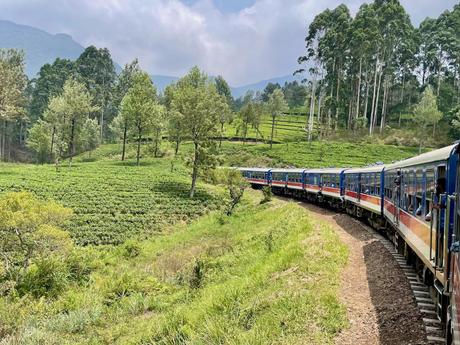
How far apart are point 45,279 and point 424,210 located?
631 inches

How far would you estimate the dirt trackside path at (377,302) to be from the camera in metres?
7.75

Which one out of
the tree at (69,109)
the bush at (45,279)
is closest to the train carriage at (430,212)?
the bush at (45,279)

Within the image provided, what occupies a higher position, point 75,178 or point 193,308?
point 75,178

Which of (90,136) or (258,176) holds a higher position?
(90,136)

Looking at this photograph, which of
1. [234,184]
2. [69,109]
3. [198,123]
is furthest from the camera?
[69,109]

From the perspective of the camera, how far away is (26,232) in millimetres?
20312

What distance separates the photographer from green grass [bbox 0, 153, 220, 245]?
29.8m

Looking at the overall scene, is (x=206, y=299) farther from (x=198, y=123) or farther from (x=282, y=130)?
(x=282, y=130)

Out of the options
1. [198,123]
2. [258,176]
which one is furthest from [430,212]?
[258,176]

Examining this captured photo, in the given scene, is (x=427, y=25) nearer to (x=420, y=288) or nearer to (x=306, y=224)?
(x=306, y=224)

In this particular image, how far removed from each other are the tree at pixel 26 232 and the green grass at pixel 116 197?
6085mm

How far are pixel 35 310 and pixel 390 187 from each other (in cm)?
1340

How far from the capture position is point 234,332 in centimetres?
873

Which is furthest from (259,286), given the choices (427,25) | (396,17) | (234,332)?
(427,25)
